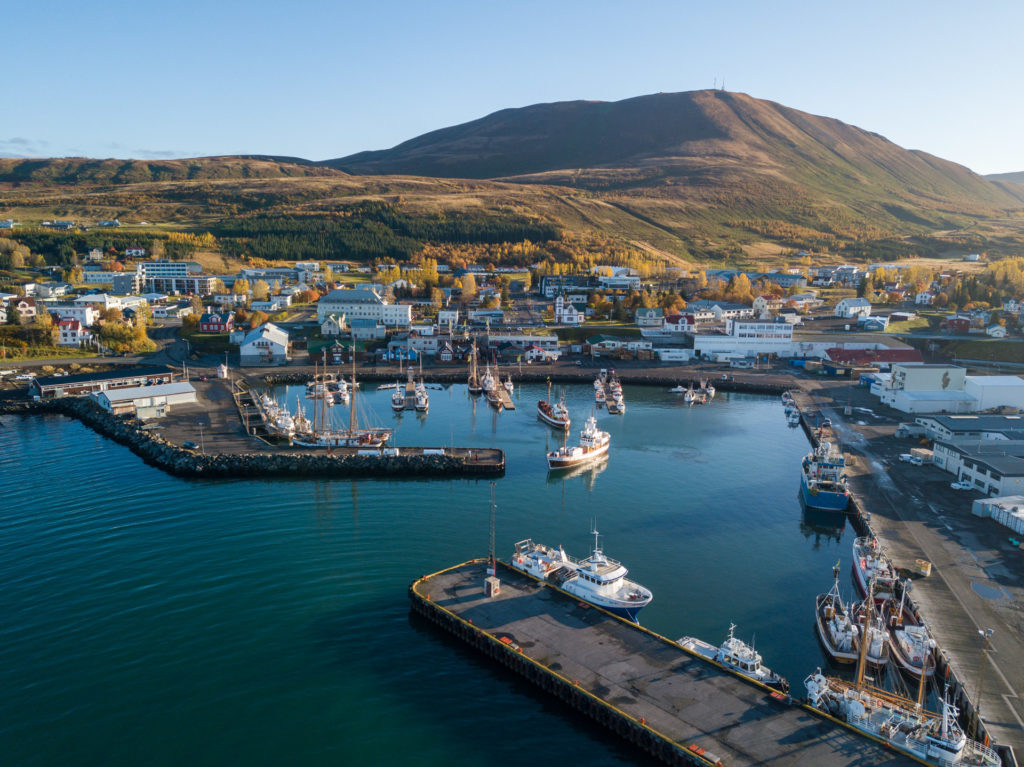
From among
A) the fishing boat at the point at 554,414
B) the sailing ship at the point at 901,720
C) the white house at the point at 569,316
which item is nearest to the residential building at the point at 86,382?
the fishing boat at the point at 554,414

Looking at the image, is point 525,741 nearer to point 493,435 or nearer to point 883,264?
point 493,435

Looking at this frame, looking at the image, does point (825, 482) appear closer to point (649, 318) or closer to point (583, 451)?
point (583, 451)

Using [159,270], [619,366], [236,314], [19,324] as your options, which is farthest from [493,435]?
[159,270]

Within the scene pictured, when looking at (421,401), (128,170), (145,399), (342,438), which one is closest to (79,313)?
(145,399)

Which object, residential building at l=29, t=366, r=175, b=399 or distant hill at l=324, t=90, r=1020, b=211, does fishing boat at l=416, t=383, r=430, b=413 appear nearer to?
residential building at l=29, t=366, r=175, b=399

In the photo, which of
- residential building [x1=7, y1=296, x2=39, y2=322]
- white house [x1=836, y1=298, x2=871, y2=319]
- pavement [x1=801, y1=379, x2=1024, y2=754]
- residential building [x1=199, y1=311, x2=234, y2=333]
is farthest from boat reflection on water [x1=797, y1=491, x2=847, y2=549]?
residential building [x1=7, y1=296, x2=39, y2=322]

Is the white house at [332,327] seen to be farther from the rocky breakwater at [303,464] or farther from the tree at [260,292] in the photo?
the rocky breakwater at [303,464]
